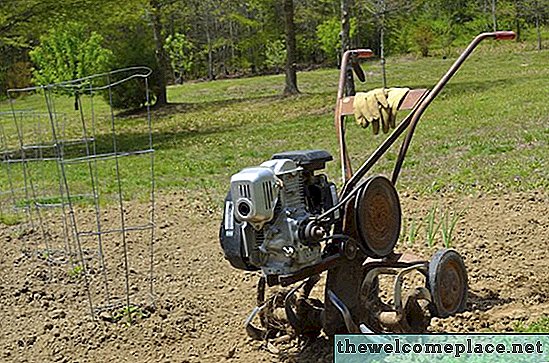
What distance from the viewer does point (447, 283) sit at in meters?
4.20

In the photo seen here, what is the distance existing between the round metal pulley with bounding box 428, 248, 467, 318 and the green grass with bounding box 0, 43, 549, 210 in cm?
324

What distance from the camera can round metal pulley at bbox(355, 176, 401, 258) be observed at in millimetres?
3893

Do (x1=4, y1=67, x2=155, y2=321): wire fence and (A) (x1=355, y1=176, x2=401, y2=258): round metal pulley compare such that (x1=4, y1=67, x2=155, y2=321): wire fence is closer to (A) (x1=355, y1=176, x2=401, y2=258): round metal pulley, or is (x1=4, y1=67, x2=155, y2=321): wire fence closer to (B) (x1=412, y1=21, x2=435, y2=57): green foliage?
(A) (x1=355, y1=176, x2=401, y2=258): round metal pulley

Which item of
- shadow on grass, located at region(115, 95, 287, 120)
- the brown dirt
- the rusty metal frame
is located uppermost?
the rusty metal frame

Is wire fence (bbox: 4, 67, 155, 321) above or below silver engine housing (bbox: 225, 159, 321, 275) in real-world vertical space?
below

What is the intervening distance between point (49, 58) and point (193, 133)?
9.60 metres

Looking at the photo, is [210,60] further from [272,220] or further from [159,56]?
[272,220]

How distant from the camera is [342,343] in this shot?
3.95 metres

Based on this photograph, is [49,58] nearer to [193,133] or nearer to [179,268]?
[193,133]

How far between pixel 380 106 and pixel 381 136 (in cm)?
879

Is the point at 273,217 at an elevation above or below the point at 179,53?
below

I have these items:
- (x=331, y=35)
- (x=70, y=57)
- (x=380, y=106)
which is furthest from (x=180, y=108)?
(x=380, y=106)

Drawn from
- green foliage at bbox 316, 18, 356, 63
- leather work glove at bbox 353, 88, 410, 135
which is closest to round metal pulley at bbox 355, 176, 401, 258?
leather work glove at bbox 353, 88, 410, 135

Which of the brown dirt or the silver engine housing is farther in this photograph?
the brown dirt
